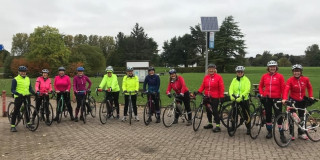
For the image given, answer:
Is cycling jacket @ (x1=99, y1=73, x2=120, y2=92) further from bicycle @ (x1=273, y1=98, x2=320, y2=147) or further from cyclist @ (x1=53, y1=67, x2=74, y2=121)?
bicycle @ (x1=273, y1=98, x2=320, y2=147)

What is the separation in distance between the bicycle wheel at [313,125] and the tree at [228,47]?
59.0 m

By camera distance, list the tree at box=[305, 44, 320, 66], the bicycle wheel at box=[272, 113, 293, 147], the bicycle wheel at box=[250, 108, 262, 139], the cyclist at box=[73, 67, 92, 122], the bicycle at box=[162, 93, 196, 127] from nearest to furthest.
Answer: the bicycle wheel at box=[272, 113, 293, 147], the bicycle wheel at box=[250, 108, 262, 139], the bicycle at box=[162, 93, 196, 127], the cyclist at box=[73, 67, 92, 122], the tree at box=[305, 44, 320, 66]

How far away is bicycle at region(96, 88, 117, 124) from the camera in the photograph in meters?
9.62

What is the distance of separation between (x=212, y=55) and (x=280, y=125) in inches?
2430

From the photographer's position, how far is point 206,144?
6887mm

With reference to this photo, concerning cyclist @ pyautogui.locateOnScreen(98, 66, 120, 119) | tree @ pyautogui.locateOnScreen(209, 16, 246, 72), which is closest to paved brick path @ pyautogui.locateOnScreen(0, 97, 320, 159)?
cyclist @ pyautogui.locateOnScreen(98, 66, 120, 119)

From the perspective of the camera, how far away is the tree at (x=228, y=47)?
216ft

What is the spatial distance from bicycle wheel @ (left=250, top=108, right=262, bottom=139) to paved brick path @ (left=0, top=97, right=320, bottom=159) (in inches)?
8.4

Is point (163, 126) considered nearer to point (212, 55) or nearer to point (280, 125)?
point (280, 125)

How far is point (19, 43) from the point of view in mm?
88812

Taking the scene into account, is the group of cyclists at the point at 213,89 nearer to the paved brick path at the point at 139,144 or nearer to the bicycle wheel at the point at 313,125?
the bicycle wheel at the point at 313,125

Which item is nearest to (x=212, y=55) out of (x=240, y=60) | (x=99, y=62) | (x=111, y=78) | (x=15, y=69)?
(x=240, y=60)

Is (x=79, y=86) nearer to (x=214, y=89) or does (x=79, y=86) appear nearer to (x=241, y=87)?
(x=214, y=89)

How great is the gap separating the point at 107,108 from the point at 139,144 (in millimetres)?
3344
